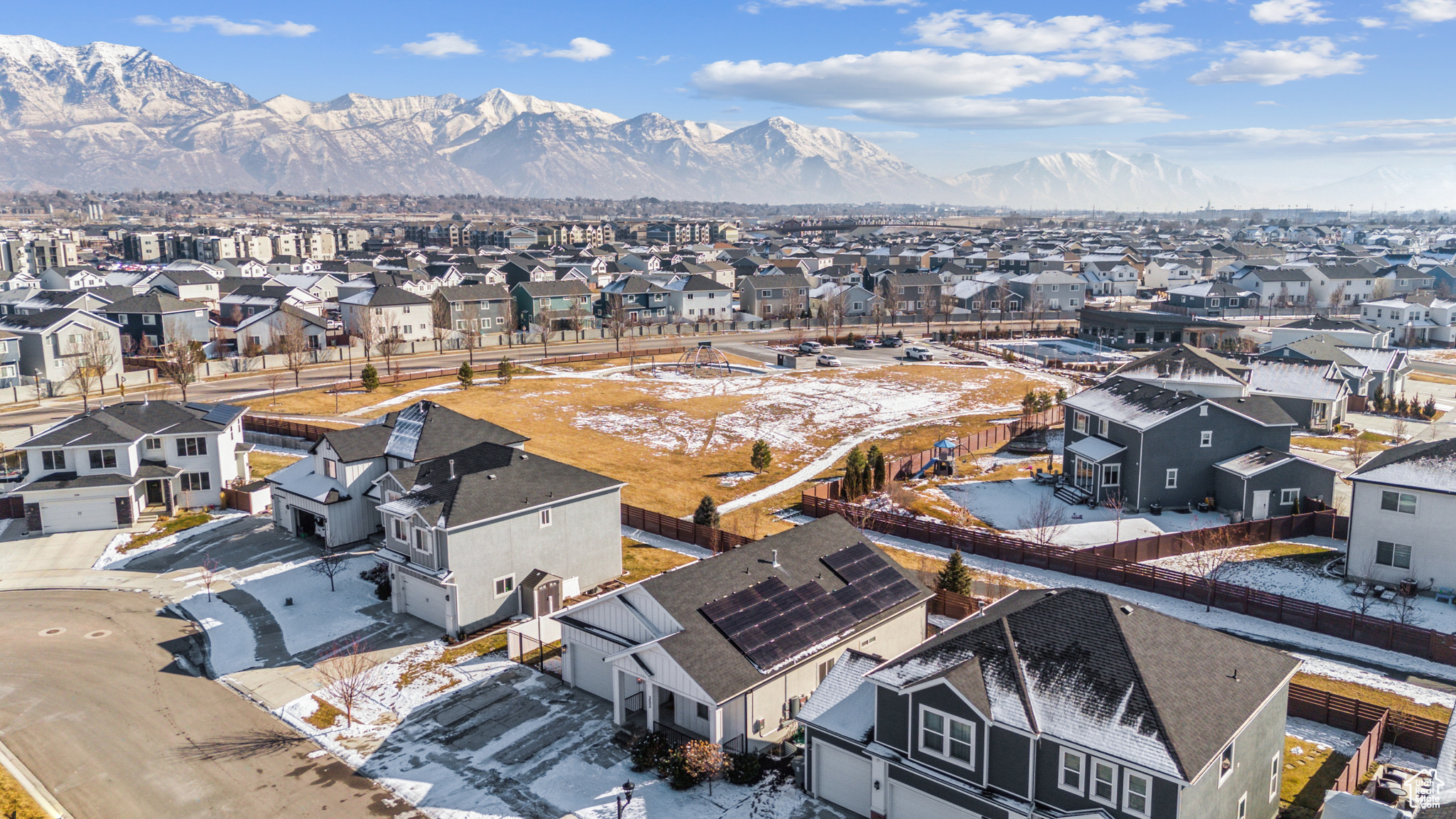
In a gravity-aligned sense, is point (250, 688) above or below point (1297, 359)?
below

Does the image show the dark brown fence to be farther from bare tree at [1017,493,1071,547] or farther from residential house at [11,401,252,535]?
residential house at [11,401,252,535]

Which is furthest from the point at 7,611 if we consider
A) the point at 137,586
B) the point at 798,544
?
the point at 798,544

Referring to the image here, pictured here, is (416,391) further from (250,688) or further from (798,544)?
(798,544)

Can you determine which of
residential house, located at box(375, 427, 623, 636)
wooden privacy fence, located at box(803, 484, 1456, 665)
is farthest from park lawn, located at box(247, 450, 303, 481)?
wooden privacy fence, located at box(803, 484, 1456, 665)

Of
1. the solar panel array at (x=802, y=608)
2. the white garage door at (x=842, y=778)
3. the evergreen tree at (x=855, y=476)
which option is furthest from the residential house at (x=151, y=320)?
the white garage door at (x=842, y=778)

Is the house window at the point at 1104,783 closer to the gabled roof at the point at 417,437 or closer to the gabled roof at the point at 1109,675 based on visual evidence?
the gabled roof at the point at 1109,675

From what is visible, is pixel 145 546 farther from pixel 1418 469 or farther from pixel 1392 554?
pixel 1418 469

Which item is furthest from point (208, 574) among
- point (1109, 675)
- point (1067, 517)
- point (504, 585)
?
point (1067, 517)
